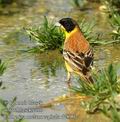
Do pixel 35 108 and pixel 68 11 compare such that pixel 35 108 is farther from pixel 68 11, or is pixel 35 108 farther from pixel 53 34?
pixel 68 11

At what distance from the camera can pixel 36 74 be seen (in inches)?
360

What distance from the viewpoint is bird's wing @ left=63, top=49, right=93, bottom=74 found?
8.05 metres

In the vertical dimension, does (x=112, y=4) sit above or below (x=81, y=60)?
below

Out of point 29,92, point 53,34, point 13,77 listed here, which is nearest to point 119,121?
point 29,92

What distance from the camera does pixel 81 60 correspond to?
821 cm

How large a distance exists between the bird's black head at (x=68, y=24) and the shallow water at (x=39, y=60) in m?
0.67

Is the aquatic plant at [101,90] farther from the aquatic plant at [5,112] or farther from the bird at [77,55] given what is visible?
the aquatic plant at [5,112]

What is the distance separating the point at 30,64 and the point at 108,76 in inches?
94.9

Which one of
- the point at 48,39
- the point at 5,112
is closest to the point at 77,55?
the point at 5,112

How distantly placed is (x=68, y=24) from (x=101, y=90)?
208 cm

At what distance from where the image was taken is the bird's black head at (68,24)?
9.15 metres

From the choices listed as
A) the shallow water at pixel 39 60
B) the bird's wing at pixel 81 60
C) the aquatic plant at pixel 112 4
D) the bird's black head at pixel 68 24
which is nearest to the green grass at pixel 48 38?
the shallow water at pixel 39 60

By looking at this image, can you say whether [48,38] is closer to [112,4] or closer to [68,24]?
[68,24]

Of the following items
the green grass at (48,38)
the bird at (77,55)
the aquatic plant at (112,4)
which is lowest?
the aquatic plant at (112,4)
